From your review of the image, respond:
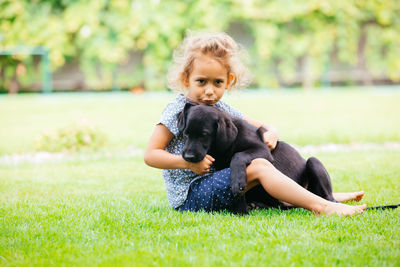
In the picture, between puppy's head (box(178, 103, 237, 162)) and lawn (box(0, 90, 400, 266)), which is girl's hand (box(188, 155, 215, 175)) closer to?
puppy's head (box(178, 103, 237, 162))

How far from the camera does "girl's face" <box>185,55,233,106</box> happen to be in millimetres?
3467

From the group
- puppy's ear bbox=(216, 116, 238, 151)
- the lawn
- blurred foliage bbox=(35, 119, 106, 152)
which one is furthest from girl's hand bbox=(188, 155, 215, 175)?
blurred foliage bbox=(35, 119, 106, 152)

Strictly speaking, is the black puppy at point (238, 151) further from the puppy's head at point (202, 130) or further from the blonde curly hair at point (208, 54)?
the blonde curly hair at point (208, 54)

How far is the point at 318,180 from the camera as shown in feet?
11.8

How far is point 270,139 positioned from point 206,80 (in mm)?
713

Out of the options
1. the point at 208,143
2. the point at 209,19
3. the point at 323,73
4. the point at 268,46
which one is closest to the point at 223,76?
the point at 208,143

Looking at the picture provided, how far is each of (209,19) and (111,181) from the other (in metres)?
14.3

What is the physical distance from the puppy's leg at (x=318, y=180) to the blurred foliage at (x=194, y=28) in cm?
1539

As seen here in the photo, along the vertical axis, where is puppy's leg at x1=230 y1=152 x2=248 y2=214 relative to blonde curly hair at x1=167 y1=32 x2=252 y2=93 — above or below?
below

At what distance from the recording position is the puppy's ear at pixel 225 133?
126 inches

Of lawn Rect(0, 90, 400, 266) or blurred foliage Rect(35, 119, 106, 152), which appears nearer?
lawn Rect(0, 90, 400, 266)

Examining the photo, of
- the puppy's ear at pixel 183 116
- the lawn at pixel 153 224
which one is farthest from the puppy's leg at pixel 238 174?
the puppy's ear at pixel 183 116

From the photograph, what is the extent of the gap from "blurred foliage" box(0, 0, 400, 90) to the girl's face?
1512 cm

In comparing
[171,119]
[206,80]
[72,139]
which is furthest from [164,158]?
[72,139]
